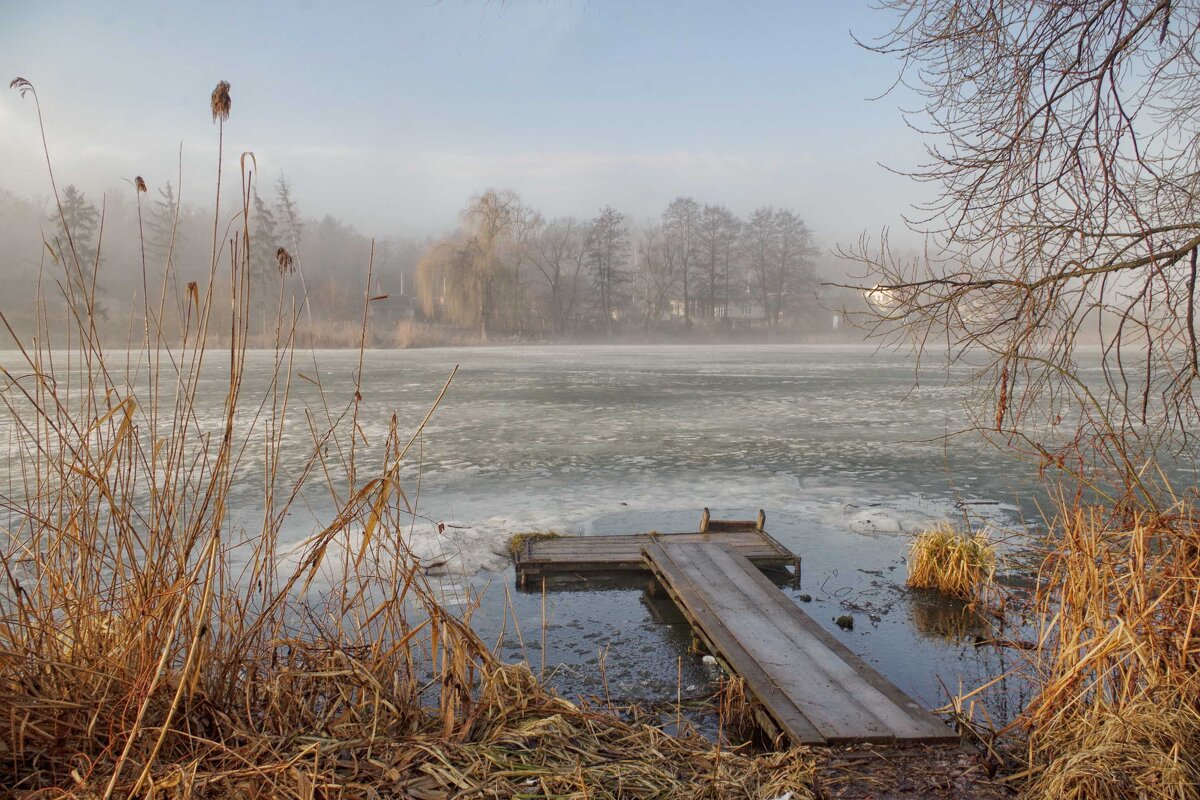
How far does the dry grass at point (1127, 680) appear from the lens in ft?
8.78

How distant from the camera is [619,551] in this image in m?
6.41

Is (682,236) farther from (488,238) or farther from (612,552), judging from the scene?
(612,552)

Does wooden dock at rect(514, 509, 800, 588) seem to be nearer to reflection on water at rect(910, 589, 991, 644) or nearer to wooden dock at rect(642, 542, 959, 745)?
wooden dock at rect(642, 542, 959, 745)

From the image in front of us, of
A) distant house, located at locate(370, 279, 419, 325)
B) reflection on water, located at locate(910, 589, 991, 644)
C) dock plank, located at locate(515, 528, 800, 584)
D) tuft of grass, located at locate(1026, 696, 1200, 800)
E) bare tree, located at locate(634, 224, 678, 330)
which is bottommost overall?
reflection on water, located at locate(910, 589, 991, 644)

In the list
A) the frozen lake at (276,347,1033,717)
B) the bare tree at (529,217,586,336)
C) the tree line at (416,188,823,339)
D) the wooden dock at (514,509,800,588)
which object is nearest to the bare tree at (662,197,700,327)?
the tree line at (416,188,823,339)

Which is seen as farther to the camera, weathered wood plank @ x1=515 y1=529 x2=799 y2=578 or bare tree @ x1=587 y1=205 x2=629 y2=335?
bare tree @ x1=587 y1=205 x2=629 y2=335

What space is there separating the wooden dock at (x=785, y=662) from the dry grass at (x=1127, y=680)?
484mm

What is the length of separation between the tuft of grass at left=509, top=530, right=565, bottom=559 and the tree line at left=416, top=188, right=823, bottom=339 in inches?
1558

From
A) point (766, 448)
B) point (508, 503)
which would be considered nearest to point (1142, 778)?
point (508, 503)

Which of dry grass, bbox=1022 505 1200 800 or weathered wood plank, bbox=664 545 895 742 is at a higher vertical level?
dry grass, bbox=1022 505 1200 800

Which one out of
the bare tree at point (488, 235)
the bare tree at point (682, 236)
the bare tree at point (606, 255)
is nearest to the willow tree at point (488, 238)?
the bare tree at point (488, 235)

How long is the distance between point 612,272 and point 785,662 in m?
57.2

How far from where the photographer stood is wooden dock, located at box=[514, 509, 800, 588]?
6043 mm

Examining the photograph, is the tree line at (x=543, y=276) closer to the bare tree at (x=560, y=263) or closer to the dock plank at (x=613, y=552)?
the bare tree at (x=560, y=263)
